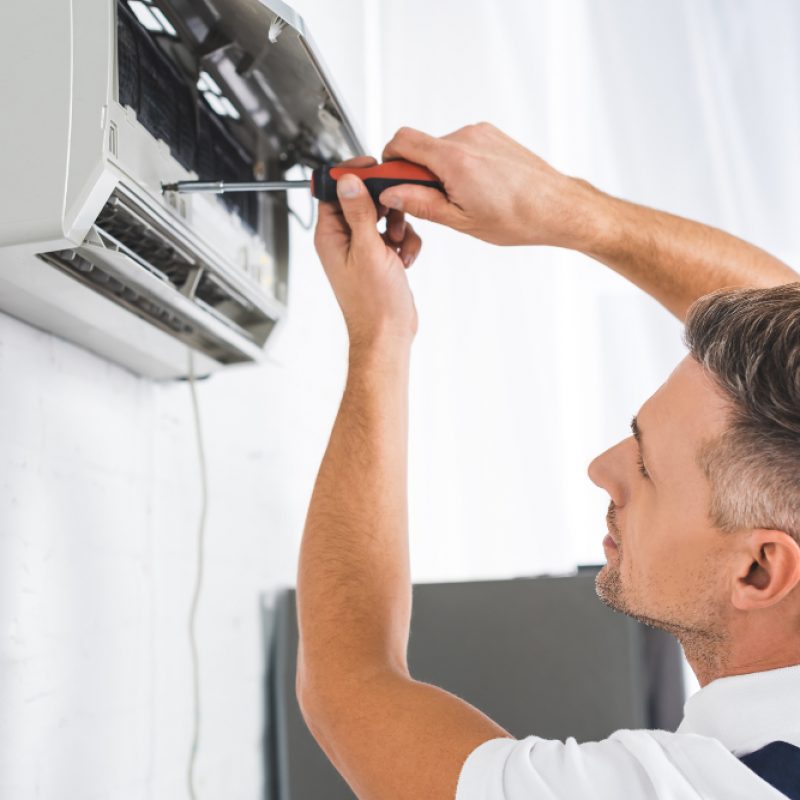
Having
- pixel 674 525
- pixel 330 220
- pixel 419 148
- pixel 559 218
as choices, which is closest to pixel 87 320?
pixel 330 220

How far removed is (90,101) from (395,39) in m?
1.59

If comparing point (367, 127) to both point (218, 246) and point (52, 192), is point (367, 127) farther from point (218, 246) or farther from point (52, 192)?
point (52, 192)

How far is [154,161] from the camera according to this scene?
0.85 m

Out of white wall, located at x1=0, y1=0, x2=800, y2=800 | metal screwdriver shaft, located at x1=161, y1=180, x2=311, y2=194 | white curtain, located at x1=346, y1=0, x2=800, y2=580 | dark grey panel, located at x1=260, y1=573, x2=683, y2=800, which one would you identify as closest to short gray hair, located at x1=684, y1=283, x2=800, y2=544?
metal screwdriver shaft, located at x1=161, y1=180, x2=311, y2=194

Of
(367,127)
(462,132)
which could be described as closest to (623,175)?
(367,127)

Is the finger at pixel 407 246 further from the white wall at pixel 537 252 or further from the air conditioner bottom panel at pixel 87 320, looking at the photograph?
the white wall at pixel 537 252

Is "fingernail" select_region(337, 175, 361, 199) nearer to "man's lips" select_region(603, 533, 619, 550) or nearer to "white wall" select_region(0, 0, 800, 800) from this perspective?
"man's lips" select_region(603, 533, 619, 550)

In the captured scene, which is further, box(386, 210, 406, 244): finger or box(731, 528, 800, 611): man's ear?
box(386, 210, 406, 244): finger

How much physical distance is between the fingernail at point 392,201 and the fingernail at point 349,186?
0.03 meters

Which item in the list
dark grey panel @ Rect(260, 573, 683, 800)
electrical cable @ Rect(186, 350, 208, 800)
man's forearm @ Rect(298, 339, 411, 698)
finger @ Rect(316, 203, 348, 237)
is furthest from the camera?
dark grey panel @ Rect(260, 573, 683, 800)

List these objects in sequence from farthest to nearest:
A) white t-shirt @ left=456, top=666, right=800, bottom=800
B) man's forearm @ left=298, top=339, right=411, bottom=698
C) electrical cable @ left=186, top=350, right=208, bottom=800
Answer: electrical cable @ left=186, top=350, right=208, bottom=800, man's forearm @ left=298, top=339, right=411, bottom=698, white t-shirt @ left=456, top=666, right=800, bottom=800

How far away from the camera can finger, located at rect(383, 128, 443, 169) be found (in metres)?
0.90

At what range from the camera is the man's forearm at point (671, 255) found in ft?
3.49

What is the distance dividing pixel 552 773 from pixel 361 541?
306 millimetres
